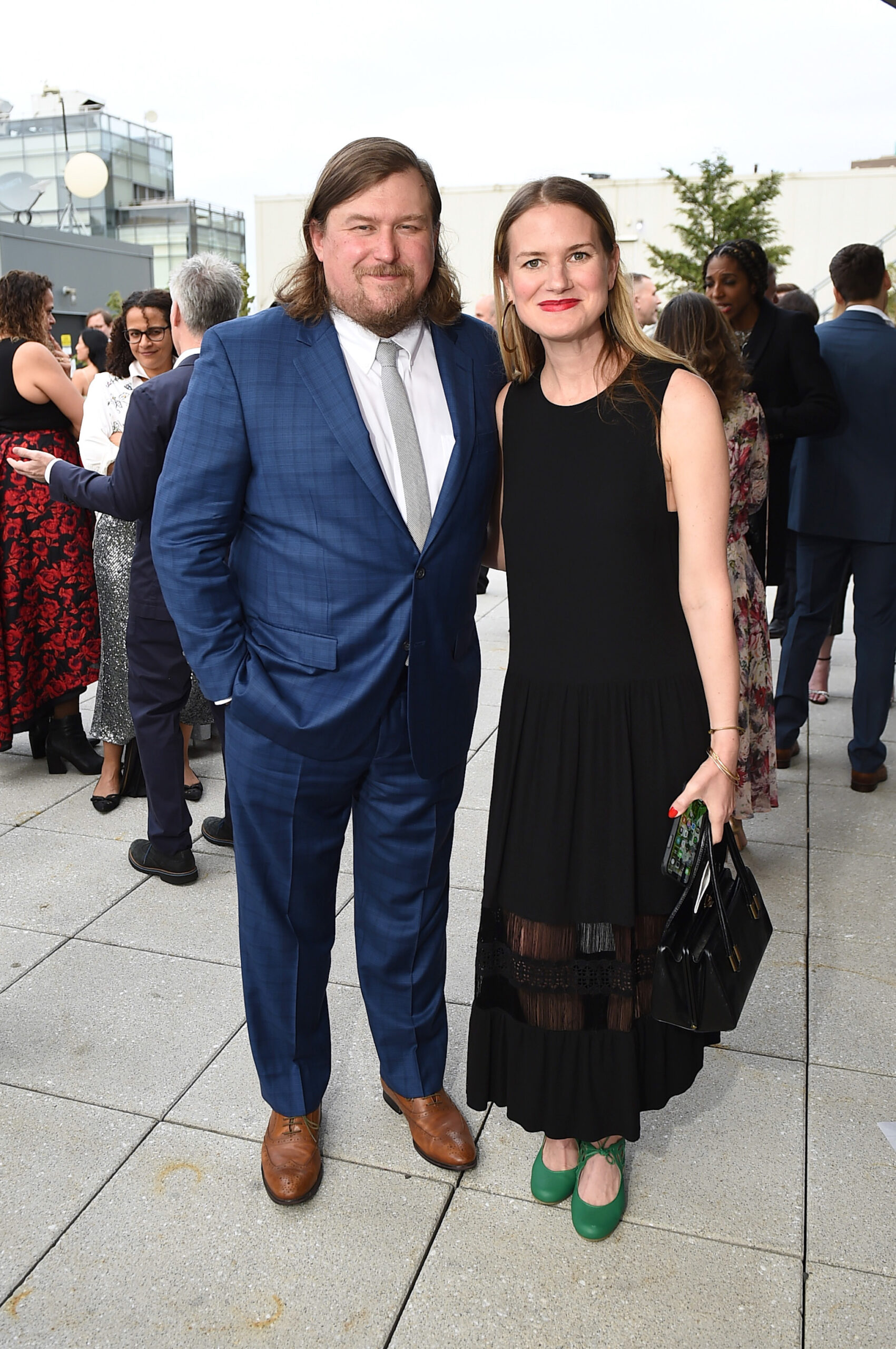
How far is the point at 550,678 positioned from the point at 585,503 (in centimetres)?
32

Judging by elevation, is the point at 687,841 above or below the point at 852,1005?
above

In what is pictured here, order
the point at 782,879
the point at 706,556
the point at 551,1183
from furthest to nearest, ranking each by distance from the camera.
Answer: the point at 782,879, the point at 551,1183, the point at 706,556

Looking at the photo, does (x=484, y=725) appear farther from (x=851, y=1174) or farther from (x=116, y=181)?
(x=116, y=181)

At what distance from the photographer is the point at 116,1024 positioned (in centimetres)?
282

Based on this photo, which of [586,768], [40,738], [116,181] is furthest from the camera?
[116,181]

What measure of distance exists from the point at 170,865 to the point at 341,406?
2192 millimetres

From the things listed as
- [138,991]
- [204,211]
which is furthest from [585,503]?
[204,211]

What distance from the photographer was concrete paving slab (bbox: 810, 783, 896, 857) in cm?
394

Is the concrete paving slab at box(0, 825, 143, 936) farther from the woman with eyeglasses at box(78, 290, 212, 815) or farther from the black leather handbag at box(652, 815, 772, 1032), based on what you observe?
the black leather handbag at box(652, 815, 772, 1032)

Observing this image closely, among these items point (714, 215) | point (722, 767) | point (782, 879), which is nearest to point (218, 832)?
point (782, 879)

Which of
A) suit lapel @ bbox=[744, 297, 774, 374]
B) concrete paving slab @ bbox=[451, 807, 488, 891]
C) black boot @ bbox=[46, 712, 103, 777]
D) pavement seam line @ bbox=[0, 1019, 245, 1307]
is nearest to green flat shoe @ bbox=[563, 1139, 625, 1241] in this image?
pavement seam line @ bbox=[0, 1019, 245, 1307]

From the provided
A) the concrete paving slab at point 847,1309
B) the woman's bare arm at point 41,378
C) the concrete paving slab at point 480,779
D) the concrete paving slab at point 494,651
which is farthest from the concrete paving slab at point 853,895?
the woman's bare arm at point 41,378

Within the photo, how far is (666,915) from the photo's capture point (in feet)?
6.66

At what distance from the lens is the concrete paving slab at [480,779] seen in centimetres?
435
